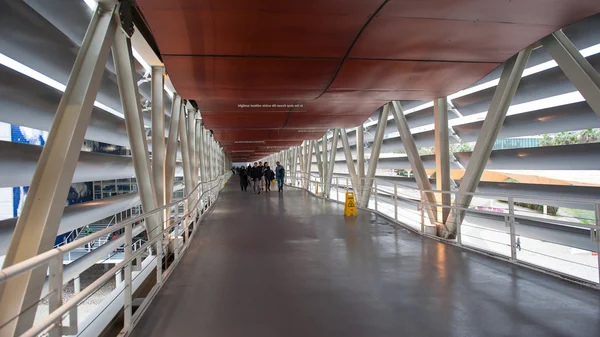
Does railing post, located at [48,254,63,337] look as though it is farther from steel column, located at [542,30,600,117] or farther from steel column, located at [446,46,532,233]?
steel column, located at [542,30,600,117]

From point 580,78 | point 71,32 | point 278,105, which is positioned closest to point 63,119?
point 71,32

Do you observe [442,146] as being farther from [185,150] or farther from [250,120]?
[185,150]

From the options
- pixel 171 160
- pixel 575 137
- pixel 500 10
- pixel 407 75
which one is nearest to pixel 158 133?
pixel 171 160

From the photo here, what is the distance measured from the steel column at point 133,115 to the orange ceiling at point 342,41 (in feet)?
1.79

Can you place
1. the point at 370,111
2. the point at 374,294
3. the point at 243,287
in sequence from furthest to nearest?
the point at 370,111
the point at 243,287
the point at 374,294

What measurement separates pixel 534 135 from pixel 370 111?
4685 millimetres

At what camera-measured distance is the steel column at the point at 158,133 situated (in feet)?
24.5

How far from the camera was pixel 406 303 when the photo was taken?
3.74m

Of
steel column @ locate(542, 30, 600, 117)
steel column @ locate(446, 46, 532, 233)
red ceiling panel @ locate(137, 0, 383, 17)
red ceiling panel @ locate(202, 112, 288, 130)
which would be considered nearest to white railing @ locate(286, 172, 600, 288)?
steel column @ locate(446, 46, 532, 233)

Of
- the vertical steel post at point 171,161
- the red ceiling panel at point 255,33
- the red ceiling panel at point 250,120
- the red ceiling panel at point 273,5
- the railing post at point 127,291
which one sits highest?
the red ceiling panel at point 250,120

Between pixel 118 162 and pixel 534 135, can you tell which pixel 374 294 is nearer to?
pixel 118 162

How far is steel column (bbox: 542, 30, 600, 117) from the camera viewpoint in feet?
15.6

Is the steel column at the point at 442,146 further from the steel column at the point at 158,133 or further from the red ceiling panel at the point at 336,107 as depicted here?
the steel column at the point at 158,133

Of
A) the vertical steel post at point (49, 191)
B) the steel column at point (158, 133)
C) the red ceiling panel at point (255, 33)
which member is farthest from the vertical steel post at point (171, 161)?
the vertical steel post at point (49, 191)
